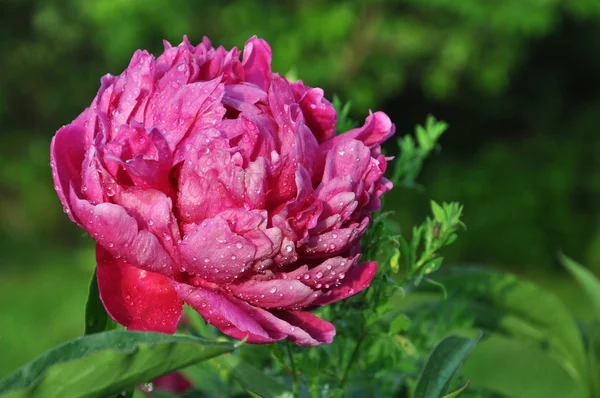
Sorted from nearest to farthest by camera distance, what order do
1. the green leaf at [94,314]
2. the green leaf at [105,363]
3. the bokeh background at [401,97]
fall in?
1. the green leaf at [105,363]
2. the green leaf at [94,314]
3. the bokeh background at [401,97]

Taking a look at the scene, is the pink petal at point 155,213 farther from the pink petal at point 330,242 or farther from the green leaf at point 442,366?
the green leaf at point 442,366

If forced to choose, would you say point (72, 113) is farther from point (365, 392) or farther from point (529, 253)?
point (365, 392)

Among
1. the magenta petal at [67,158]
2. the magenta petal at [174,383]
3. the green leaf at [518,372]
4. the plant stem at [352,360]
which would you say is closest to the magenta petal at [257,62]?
the magenta petal at [67,158]

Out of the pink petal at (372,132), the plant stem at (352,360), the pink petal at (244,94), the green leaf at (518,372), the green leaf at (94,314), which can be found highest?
the pink petal at (244,94)

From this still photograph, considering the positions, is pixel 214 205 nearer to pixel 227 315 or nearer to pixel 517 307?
pixel 227 315

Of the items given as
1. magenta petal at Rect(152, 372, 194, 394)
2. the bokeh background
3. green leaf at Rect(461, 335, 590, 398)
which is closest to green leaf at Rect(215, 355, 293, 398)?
magenta petal at Rect(152, 372, 194, 394)

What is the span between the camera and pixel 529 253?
946 cm

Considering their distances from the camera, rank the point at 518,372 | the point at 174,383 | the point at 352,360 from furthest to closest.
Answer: the point at 518,372 < the point at 174,383 < the point at 352,360

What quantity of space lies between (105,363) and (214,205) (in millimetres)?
169

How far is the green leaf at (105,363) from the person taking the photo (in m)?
0.59

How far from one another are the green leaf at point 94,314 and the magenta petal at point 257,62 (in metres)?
0.23

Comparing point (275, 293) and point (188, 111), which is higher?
point (188, 111)

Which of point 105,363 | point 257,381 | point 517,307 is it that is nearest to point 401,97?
point 517,307

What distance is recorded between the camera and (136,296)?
28.7 inches
